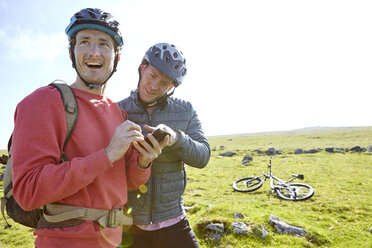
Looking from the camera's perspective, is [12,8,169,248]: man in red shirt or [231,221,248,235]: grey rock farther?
[231,221,248,235]: grey rock

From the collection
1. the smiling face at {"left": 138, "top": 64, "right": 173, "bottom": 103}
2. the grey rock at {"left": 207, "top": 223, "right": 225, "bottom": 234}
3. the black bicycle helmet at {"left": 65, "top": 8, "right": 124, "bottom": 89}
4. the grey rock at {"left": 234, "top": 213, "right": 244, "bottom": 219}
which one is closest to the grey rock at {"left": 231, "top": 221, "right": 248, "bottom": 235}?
the grey rock at {"left": 207, "top": 223, "right": 225, "bottom": 234}

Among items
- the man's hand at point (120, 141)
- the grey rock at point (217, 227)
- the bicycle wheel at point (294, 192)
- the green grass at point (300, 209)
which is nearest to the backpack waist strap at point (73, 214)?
the man's hand at point (120, 141)

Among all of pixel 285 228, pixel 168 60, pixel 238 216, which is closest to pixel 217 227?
pixel 238 216

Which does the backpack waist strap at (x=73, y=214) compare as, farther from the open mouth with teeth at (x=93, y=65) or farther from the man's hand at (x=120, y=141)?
the open mouth with teeth at (x=93, y=65)

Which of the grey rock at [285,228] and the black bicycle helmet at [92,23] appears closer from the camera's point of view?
the black bicycle helmet at [92,23]

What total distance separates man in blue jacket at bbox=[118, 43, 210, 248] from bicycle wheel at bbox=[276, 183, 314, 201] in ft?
39.0

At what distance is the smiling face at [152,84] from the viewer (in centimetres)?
358

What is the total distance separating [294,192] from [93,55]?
14.6m

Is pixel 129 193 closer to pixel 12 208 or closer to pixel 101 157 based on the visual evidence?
pixel 12 208

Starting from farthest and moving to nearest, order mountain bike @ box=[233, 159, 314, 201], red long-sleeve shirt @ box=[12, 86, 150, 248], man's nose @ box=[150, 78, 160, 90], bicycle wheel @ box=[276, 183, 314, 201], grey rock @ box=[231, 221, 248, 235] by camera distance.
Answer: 1. mountain bike @ box=[233, 159, 314, 201]
2. bicycle wheel @ box=[276, 183, 314, 201]
3. grey rock @ box=[231, 221, 248, 235]
4. man's nose @ box=[150, 78, 160, 90]
5. red long-sleeve shirt @ box=[12, 86, 150, 248]

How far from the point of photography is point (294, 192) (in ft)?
44.5

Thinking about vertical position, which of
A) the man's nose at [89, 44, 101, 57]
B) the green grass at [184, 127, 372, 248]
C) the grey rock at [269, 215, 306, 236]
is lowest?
the green grass at [184, 127, 372, 248]

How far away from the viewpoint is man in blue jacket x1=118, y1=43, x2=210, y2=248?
10.6 ft

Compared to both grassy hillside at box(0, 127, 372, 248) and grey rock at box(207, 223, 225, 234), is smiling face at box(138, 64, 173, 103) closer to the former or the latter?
grassy hillside at box(0, 127, 372, 248)
